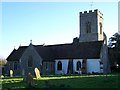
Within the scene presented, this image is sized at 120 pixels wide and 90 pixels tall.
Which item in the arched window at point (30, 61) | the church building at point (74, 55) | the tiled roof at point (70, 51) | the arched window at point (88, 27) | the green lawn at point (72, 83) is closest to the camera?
the green lawn at point (72, 83)

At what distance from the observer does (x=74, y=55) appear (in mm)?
50250

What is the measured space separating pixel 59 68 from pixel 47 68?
7.49ft

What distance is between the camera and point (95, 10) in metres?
56.0

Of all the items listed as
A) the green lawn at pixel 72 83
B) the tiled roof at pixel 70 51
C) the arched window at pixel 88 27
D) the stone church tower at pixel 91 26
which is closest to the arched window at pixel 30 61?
the tiled roof at pixel 70 51

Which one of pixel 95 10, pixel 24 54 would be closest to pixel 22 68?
pixel 24 54

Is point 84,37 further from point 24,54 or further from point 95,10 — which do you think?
point 24,54

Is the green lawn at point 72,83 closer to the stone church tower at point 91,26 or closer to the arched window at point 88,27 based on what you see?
the stone church tower at point 91,26

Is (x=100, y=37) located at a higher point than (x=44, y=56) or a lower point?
higher

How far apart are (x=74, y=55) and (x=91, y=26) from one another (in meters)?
9.18

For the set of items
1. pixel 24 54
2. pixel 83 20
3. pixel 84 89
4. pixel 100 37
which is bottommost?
pixel 84 89

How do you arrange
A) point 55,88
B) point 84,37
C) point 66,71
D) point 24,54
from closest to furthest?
point 55,88 → point 66,71 → point 24,54 → point 84,37

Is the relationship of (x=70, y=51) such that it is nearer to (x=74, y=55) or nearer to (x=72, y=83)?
(x=74, y=55)

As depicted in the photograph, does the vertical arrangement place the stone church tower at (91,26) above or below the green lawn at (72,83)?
above

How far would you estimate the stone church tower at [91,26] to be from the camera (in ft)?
183
